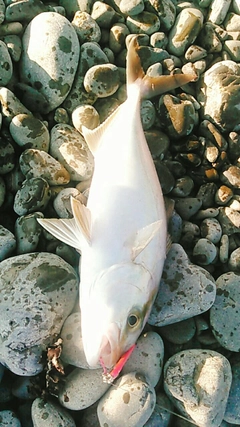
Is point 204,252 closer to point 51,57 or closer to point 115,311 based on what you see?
point 115,311

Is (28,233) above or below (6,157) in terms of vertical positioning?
below

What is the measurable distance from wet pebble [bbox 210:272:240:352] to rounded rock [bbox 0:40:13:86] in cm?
A: 264

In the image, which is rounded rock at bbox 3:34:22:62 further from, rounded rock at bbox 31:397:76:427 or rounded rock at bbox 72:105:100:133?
rounded rock at bbox 31:397:76:427

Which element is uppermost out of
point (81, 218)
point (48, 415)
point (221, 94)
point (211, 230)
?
point (221, 94)

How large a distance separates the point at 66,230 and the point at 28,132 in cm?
118

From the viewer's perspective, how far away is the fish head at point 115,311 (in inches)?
100

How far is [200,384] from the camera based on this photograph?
10.1ft

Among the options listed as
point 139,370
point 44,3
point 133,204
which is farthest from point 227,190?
point 44,3

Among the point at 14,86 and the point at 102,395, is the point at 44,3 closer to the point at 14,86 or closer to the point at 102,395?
the point at 14,86

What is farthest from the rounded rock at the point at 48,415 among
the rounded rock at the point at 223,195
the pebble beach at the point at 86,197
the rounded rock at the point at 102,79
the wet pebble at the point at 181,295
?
the rounded rock at the point at 102,79

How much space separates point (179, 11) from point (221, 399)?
3807 millimetres

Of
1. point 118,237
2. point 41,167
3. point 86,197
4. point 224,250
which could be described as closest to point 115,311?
point 118,237

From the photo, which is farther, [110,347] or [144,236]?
[144,236]

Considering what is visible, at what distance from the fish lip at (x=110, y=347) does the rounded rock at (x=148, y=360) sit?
0.68 metres
